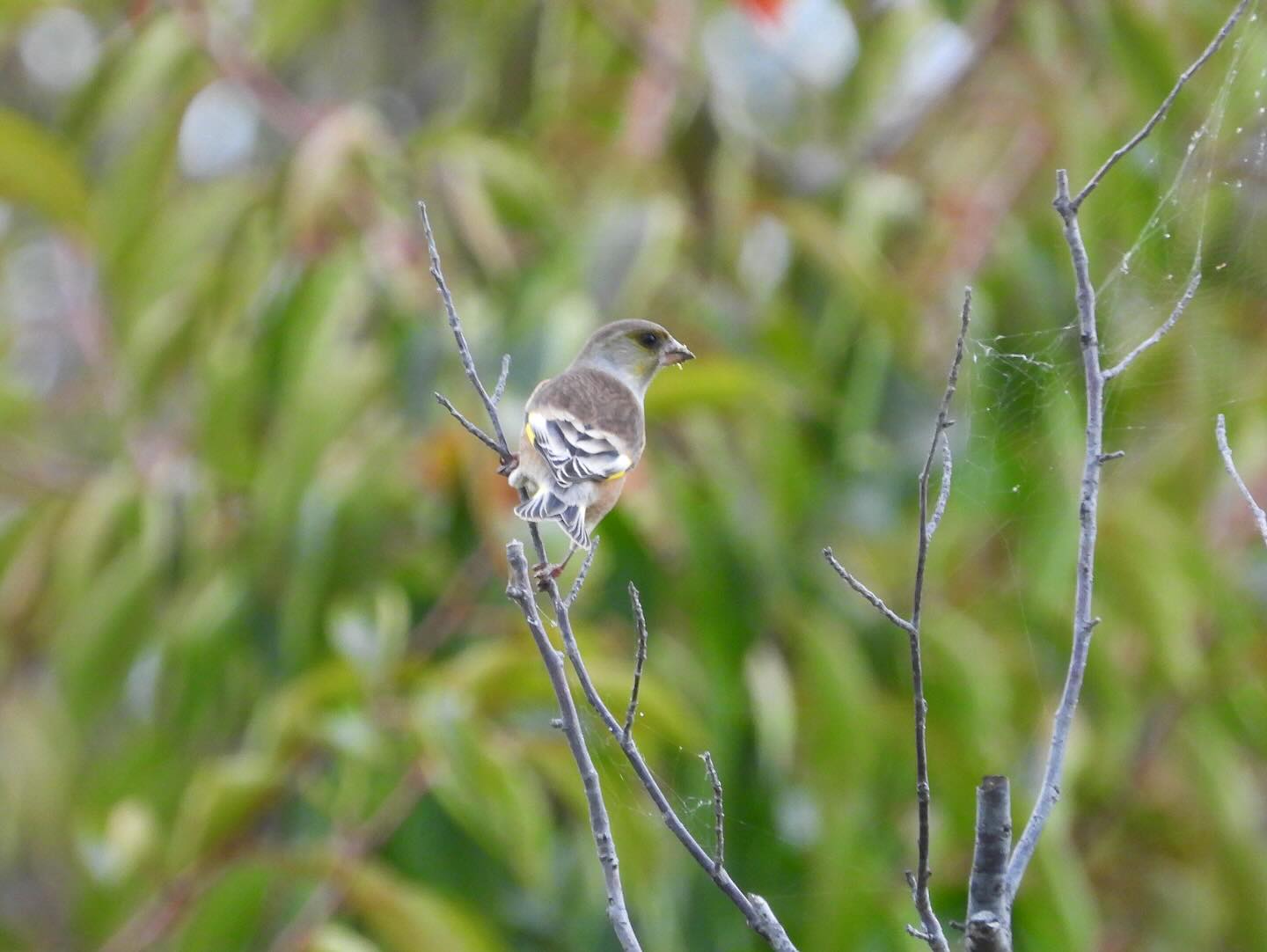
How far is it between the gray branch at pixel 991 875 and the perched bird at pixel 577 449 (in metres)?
0.61

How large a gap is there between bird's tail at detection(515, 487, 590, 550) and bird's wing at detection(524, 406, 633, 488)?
0.18 ft

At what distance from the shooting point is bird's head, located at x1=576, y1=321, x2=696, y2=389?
2867 mm

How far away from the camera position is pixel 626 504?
386 cm

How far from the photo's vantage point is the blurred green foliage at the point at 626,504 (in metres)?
3.56

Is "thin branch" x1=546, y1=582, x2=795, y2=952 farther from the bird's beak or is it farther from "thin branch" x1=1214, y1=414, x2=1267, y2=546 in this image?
the bird's beak

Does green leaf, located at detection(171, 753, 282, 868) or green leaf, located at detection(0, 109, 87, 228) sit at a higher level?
green leaf, located at detection(0, 109, 87, 228)

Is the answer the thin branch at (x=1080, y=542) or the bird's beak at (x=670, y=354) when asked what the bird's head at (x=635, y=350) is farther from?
the thin branch at (x=1080, y=542)

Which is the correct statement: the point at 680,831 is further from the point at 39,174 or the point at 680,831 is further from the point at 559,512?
the point at 39,174

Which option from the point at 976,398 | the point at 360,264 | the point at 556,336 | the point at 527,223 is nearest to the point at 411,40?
the point at 527,223

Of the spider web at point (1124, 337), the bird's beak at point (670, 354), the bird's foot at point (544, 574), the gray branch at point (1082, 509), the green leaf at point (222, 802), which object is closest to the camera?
the gray branch at point (1082, 509)

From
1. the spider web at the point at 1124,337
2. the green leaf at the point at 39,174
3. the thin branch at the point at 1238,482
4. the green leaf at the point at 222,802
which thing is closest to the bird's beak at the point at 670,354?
the spider web at the point at 1124,337

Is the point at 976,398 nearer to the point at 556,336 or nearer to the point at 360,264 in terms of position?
the point at 556,336

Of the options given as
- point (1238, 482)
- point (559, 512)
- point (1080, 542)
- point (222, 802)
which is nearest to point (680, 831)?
point (1080, 542)

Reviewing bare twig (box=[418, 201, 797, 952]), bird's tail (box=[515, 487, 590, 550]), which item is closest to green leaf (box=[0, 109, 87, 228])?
bird's tail (box=[515, 487, 590, 550])
